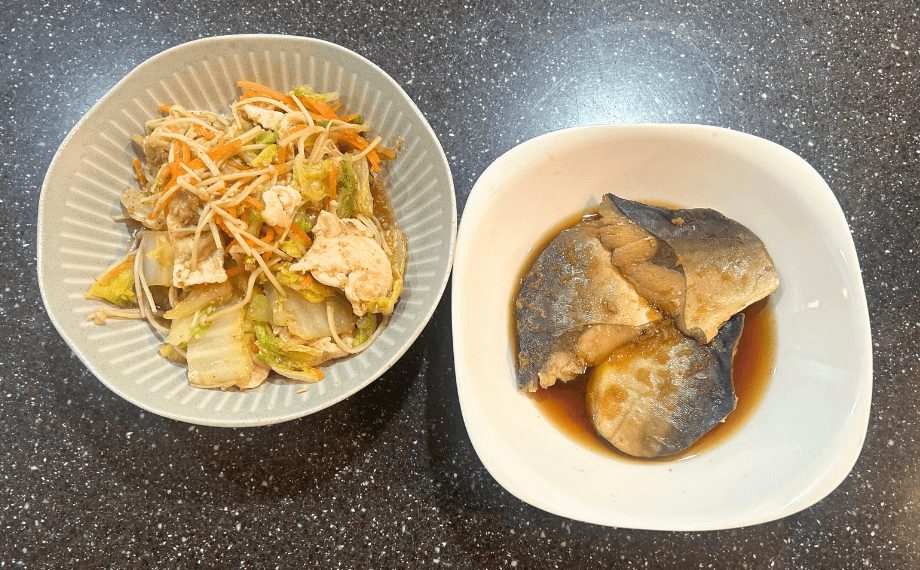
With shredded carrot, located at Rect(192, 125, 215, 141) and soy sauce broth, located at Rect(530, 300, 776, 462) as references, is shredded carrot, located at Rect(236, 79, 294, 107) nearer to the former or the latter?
shredded carrot, located at Rect(192, 125, 215, 141)

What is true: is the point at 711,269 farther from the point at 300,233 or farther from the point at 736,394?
the point at 300,233

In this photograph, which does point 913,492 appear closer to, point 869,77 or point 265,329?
point 869,77

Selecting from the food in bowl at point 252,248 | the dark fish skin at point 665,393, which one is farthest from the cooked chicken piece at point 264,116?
the dark fish skin at point 665,393

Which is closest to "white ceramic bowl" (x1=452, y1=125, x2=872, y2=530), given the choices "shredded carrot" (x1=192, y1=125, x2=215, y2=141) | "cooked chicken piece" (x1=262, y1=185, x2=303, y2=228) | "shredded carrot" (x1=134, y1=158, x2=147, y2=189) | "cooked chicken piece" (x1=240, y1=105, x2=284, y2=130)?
"cooked chicken piece" (x1=262, y1=185, x2=303, y2=228)

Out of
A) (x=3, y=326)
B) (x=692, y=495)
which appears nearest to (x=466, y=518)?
(x=692, y=495)

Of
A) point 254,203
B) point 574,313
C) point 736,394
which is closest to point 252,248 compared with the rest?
point 254,203

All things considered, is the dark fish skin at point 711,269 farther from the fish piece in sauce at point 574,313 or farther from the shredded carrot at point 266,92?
the shredded carrot at point 266,92
